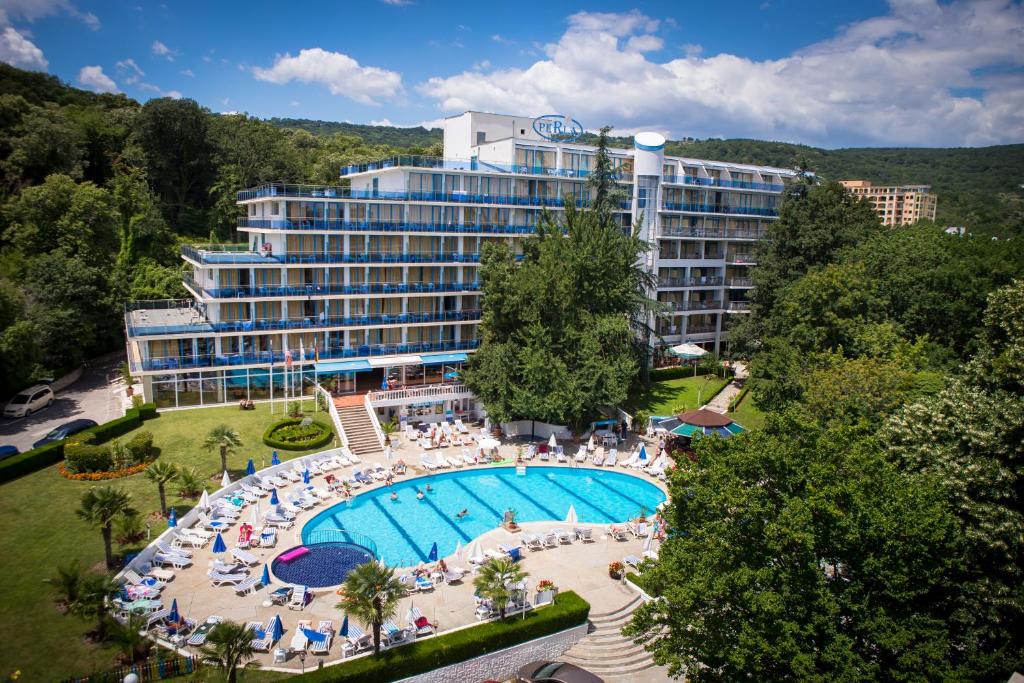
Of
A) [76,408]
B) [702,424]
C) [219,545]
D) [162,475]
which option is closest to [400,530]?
[219,545]

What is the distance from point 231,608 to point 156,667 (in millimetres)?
3991

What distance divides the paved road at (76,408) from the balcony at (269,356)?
2.80 m

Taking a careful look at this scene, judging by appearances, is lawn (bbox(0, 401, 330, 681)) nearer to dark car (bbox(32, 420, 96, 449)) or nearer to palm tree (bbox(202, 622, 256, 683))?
dark car (bbox(32, 420, 96, 449))

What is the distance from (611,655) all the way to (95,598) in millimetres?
16335

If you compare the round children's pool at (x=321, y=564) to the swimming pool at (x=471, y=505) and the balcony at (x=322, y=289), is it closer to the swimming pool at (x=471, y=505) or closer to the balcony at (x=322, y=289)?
the swimming pool at (x=471, y=505)

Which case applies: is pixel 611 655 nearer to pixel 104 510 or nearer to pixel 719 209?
pixel 104 510

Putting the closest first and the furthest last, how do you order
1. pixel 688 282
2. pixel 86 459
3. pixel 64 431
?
1. pixel 86 459
2. pixel 64 431
3. pixel 688 282

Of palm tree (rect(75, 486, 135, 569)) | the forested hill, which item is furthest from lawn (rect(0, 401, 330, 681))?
the forested hill

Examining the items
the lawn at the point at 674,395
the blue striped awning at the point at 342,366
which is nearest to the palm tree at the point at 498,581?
the blue striped awning at the point at 342,366

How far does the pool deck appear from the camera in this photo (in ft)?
75.9

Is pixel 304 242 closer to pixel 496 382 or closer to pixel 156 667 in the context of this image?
pixel 496 382

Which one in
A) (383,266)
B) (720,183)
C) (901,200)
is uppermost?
(901,200)

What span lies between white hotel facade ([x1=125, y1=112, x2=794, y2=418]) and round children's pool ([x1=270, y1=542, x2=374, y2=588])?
1470 centimetres

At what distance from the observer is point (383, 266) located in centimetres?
4697
